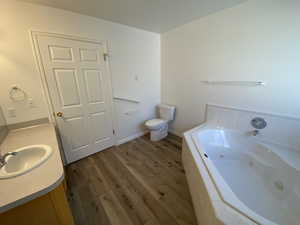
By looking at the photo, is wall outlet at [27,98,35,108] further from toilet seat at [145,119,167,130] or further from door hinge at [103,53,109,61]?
toilet seat at [145,119,167,130]

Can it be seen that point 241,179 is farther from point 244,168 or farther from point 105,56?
point 105,56

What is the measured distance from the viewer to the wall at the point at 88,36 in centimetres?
142

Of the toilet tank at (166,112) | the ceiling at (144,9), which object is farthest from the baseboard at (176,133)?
the ceiling at (144,9)

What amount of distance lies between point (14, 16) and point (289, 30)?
3.11m

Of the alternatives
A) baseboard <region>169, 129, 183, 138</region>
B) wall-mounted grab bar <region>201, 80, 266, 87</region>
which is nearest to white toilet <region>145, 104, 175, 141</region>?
baseboard <region>169, 129, 183, 138</region>

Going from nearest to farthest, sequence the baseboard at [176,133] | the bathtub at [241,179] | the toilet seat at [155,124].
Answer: the bathtub at [241,179] < the toilet seat at [155,124] < the baseboard at [176,133]

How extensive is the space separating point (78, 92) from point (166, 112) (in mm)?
1771

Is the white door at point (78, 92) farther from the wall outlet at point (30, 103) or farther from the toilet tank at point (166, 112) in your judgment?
the toilet tank at point (166, 112)

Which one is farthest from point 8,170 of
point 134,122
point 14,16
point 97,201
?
point 134,122

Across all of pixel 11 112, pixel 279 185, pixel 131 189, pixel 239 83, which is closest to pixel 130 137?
pixel 131 189

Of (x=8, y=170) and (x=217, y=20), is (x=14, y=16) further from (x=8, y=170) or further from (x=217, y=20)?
(x=217, y=20)

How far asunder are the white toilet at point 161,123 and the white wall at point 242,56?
1.05ft

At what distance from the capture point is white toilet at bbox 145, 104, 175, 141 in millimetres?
2567

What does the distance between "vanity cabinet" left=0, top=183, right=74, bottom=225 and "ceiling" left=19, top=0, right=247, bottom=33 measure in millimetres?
2037
